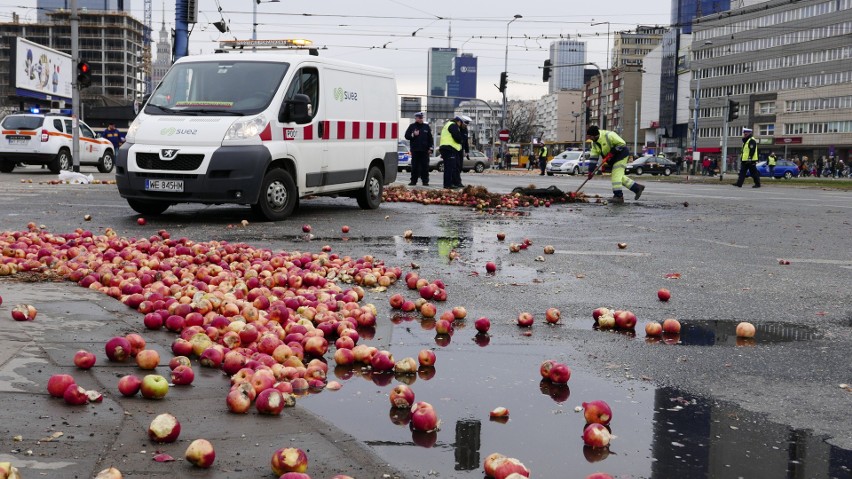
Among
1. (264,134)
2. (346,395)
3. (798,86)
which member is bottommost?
(346,395)

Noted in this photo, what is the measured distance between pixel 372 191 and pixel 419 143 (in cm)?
946

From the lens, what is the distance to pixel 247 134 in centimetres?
1135

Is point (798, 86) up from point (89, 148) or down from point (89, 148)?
up

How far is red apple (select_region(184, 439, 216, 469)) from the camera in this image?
278 centimetres

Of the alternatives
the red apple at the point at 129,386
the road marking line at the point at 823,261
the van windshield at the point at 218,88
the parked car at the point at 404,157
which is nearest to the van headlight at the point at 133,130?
the van windshield at the point at 218,88

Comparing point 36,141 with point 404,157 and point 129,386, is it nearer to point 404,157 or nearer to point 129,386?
point 404,157

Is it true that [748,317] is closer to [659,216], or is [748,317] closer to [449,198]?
[659,216]

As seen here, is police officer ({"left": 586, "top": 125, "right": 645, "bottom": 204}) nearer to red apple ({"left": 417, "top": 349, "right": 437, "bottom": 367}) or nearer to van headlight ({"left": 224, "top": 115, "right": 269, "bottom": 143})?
van headlight ({"left": 224, "top": 115, "right": 269, "bottom": 143})

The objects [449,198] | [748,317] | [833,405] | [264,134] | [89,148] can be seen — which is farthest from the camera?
[89,148]

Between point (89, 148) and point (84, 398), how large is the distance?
29409 millimetres

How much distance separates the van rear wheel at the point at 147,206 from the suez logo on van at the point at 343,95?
113 inches

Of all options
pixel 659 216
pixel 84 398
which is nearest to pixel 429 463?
pixel 84 398

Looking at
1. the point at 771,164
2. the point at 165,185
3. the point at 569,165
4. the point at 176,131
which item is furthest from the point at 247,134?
the point at 771,164

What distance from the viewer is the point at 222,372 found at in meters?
4.12
